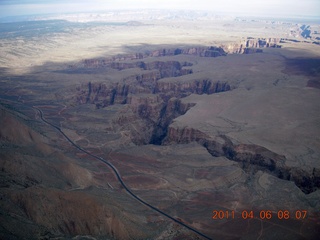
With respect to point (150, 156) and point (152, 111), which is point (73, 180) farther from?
point (152, 111)

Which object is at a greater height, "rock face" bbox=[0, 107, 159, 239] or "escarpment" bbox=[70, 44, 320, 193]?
"rock face" bbox=[0, 107, 159, 239]

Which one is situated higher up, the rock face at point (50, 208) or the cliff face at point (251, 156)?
the rock face at point (50, 208)

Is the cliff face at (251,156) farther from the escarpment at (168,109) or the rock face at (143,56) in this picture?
the rock face at (143,56)

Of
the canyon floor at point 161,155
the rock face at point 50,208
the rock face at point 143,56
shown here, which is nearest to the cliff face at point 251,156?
the canyon floor at point 161,155

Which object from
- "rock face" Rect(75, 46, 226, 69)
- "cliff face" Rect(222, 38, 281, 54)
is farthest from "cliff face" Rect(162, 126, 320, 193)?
"cliff face" Rect(222, 38, 281, 54)
